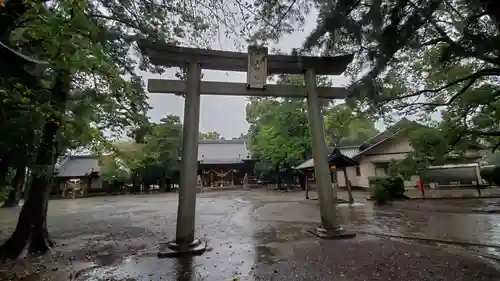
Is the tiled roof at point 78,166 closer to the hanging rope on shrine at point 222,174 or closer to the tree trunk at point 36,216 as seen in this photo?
the hanging rope on shrine at point 222,174

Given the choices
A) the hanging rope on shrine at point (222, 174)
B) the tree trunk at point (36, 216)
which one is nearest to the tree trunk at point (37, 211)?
the tree trunk at point (36, 216)

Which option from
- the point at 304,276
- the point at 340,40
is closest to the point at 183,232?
the point at 304,276

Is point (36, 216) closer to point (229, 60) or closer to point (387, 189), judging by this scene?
point (229, 60)

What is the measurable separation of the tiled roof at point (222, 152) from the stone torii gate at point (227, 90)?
2519 cm

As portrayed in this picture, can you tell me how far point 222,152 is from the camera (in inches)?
1325

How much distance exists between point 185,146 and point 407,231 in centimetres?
530

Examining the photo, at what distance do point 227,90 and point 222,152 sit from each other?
2786 cm

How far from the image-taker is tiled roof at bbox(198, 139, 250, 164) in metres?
31.5

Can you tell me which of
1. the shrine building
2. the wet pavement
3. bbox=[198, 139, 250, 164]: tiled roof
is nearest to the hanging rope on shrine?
the shrine building

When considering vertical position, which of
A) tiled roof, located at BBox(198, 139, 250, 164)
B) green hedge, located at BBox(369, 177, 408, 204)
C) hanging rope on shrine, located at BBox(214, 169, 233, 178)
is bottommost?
green hedge, located at BBox(369, 177, 408, 204)

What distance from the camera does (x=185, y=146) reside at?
5.42 metres

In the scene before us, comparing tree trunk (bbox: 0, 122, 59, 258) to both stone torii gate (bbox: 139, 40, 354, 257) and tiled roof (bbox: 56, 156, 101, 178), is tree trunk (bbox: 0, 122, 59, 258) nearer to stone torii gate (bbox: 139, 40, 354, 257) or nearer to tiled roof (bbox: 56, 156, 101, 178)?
stone torii gate (bbox: 139, 40, 354, 257)

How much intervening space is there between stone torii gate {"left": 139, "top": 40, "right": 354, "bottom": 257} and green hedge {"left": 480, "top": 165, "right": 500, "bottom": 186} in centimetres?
1405

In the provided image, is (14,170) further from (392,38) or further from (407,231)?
(407,231)
